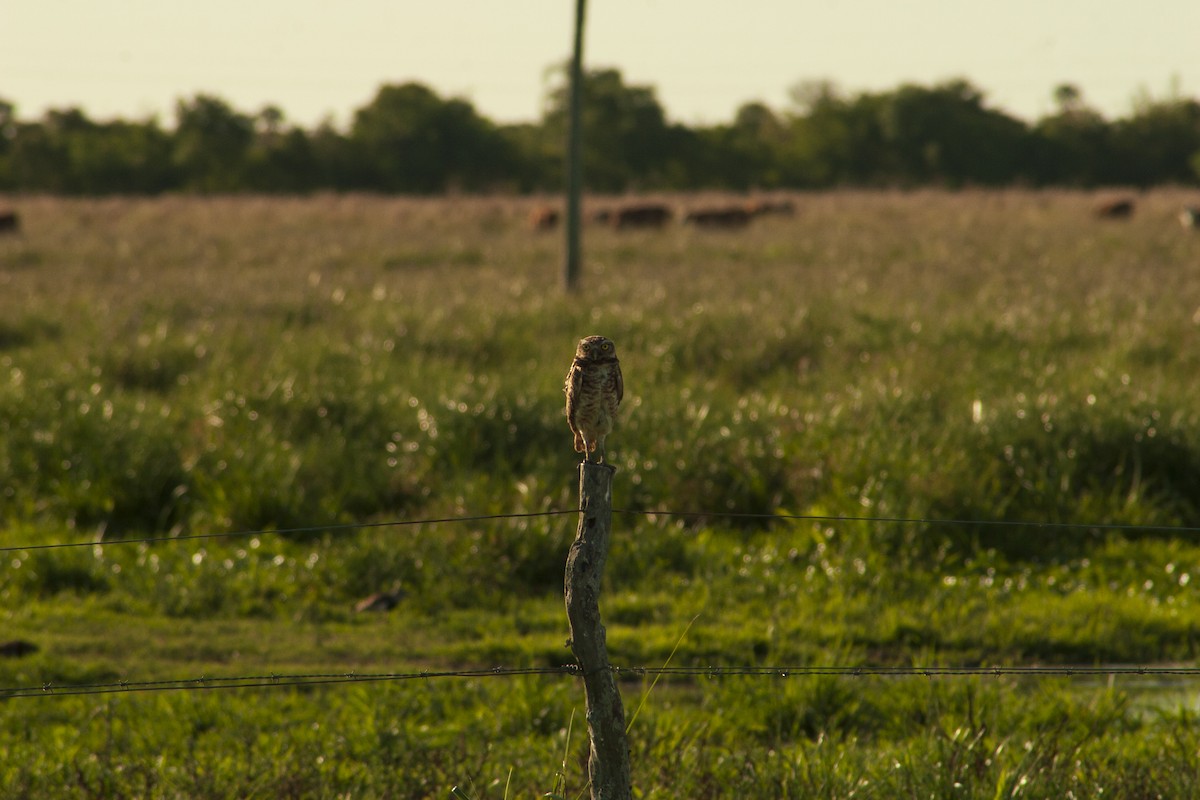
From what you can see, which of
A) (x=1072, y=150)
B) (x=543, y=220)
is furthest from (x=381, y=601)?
(x=1072, y=150)

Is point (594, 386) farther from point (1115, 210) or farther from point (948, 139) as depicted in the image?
point (948, 139)

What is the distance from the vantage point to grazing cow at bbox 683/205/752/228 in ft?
73.2

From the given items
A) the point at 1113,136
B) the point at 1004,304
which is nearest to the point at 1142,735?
the point at 1004,304

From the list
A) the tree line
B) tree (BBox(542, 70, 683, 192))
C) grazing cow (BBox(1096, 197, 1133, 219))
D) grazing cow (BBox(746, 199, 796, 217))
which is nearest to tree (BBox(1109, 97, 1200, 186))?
the tree line

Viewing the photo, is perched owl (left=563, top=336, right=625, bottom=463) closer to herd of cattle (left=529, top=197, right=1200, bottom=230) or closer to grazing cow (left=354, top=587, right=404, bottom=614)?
grazing cow (left=354, top=587, right=404, bottom=614)

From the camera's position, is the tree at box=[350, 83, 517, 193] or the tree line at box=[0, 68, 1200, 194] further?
the tree at box=[350, 83, 517, 193]

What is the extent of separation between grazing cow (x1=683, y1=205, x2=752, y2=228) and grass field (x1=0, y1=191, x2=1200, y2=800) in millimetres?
9691

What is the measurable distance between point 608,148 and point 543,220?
29210 millimetres

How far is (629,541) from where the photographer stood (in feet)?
22.6

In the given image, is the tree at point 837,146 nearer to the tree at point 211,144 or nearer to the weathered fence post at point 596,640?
the tree at point 211,144

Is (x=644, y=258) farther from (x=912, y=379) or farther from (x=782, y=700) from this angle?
(x=782, y=700)

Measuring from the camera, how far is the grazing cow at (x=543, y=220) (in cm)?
2350

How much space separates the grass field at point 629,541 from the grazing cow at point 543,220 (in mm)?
11016

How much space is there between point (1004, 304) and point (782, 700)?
8.27 metres
